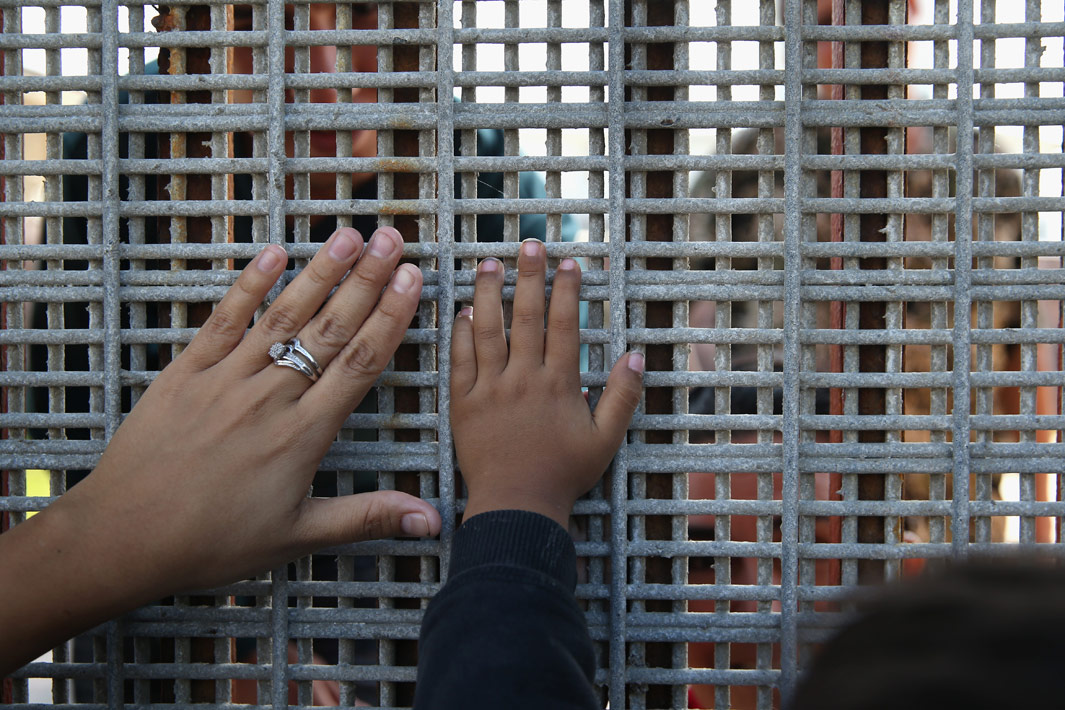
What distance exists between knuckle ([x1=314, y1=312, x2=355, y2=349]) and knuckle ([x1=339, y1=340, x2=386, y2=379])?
0.02m

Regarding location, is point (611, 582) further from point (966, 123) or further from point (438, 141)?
point (966, 123)

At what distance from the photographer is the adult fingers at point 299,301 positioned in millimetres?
1013

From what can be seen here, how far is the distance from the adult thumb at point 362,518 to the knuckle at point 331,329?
10.0 inches

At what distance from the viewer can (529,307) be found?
1.04m

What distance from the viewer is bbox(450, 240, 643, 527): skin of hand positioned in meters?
1.02

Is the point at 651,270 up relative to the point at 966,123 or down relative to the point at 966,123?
down

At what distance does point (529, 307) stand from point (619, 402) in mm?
213

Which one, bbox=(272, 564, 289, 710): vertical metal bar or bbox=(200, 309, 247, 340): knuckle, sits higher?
bbox=(200, 309, 247, 340): knuckle

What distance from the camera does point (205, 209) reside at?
112 centimetres

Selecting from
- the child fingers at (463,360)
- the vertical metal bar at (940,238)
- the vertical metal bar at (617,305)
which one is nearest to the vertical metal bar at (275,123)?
the child fingers at (463,360)

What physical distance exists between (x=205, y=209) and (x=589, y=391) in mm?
741

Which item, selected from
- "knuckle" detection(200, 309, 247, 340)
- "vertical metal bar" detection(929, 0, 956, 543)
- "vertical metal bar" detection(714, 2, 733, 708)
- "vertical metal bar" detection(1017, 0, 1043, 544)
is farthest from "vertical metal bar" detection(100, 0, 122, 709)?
"vertical metal bar" detection(1017, 0, 1043, 544)

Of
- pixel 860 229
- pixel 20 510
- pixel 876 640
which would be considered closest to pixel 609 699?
pixel 876 640

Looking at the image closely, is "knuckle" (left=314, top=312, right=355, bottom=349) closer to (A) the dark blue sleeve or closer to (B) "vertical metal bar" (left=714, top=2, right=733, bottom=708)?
(A) the dark blue sleeve
